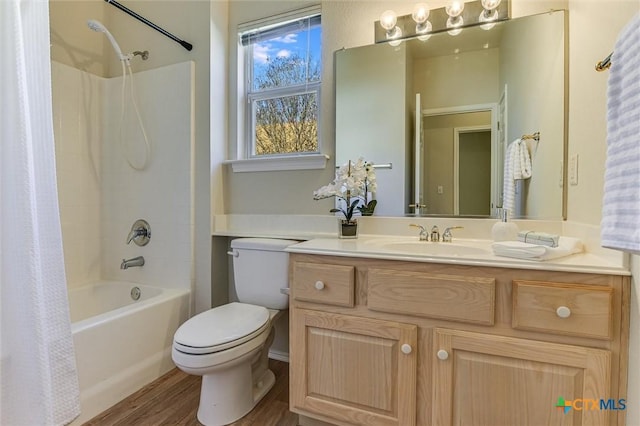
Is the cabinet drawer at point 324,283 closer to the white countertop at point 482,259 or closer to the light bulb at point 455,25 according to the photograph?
the white countertop at point 482,259

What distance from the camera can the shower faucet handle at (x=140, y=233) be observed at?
7.34ft

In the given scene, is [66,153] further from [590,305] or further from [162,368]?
[590,305]

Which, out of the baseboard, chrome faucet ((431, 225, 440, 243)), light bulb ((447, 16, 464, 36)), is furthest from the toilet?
light bulb ((447, 16, 464, 36))

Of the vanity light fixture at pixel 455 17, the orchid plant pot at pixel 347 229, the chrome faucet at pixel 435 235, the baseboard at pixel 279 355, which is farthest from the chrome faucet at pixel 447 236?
the baseboard at pixel 279 355

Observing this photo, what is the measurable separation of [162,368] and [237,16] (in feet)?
7.53

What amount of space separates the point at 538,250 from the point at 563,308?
187 mm

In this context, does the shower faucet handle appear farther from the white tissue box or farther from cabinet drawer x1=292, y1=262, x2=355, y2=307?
the white tissue box

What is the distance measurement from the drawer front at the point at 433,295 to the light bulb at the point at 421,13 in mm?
1345

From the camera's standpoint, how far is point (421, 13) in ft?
5.50

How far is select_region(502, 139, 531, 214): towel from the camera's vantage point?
1550mm

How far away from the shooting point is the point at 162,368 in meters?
1.90

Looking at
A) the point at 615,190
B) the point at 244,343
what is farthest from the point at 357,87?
the point at 244,343

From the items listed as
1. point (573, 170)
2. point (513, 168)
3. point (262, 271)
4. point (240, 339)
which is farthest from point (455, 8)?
point (240, 339)

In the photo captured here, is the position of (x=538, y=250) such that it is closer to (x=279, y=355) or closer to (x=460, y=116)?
(x=460, y=116)
